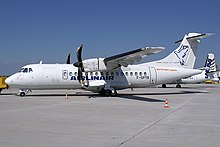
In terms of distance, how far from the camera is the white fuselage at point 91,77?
22.1 m

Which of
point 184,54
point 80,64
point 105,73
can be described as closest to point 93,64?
point 80,64

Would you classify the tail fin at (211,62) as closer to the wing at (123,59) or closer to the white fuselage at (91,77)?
the white fuselage at (91,77)

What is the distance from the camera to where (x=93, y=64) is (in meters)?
21.8

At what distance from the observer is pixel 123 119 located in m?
10.2

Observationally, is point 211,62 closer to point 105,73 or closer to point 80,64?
point 105,73

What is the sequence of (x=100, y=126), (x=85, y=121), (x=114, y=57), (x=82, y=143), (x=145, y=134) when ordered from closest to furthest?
(x=82, y=143) < (x=145, y=134) < (x=100, y=126) < (x=85, y=121) < (x=114, y=57)

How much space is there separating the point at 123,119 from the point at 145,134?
2775 millimetres


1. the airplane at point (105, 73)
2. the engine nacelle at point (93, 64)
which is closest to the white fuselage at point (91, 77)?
the airplane at point (105, 73)

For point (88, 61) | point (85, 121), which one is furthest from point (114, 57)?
point (85, 121)

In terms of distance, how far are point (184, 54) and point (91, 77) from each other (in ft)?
30.4

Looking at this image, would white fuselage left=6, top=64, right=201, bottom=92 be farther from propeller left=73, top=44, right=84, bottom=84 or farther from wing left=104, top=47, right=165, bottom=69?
wing left=104, top=47, right=165, bottom=69

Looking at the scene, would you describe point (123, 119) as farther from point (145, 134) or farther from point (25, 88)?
point (25, 88)

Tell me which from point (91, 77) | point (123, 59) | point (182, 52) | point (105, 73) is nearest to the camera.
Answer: point (123, 59)

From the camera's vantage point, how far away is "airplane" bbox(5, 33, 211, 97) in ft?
72.0
